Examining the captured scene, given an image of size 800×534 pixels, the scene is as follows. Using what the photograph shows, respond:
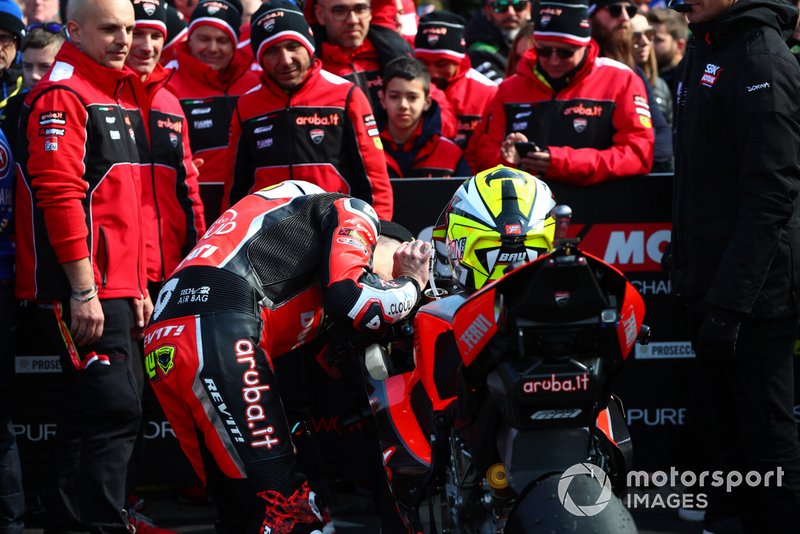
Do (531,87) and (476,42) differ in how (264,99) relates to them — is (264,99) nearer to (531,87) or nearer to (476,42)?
(531,87)

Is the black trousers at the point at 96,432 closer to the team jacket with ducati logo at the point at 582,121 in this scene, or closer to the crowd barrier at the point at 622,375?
the crowd barrier at the point at 622,375

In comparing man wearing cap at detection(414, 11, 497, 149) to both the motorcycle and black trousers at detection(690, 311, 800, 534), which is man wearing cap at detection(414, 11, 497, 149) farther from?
the motorcycle

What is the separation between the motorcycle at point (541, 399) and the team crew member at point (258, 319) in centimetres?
74

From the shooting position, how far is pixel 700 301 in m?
4.27

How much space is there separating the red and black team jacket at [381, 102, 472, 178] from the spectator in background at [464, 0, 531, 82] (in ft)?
A: 5.21

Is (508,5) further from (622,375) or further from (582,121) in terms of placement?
(622,375)

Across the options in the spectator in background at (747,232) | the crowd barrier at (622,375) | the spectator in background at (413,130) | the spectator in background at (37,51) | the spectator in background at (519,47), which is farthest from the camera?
the spectator in background at (519,47)

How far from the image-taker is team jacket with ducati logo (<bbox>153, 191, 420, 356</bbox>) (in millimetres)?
3592

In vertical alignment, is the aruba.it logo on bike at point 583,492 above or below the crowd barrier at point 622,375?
above

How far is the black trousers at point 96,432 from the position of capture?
14.1 ft

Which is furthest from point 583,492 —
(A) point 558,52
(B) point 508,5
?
(B) point 508,5

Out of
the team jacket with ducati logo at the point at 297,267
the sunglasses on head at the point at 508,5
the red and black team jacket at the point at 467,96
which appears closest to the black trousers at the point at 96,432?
the team jacket with ducati logo at the point at 297,267

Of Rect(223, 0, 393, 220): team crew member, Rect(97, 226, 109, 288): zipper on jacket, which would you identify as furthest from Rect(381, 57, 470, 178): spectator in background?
Rect(97, 226, 109, 288): zipper on jacket

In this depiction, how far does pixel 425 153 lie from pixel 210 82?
144 centimetres
